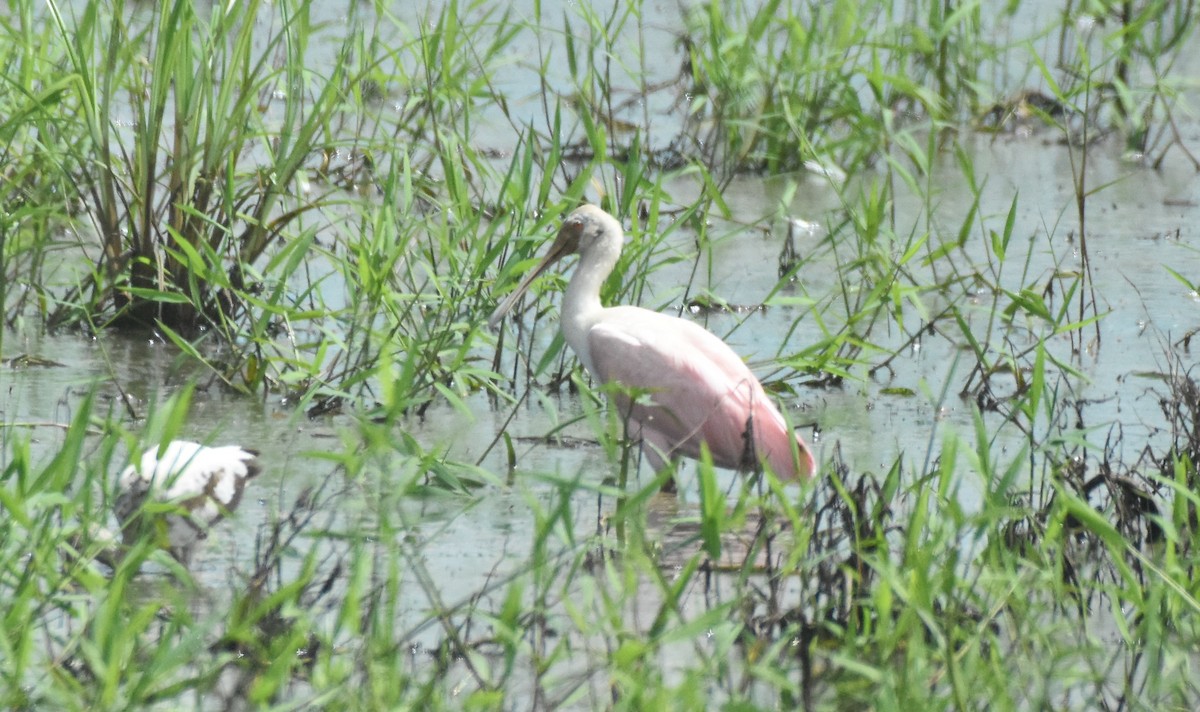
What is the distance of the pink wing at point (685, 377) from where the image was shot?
15.7 feet

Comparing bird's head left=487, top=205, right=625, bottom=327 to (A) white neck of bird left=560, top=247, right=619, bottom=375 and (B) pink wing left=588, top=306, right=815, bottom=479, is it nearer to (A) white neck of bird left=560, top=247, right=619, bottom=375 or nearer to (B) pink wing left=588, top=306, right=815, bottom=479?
(A) white neck of bird left=560, top=247, right=619, bottom=375

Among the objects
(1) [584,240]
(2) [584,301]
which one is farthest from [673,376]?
(1) [584,240]

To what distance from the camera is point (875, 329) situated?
6078mm

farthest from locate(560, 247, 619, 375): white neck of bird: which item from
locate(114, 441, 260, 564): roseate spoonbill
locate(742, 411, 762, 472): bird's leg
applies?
locate(114, 441, 260, 564): roseate spoonbill

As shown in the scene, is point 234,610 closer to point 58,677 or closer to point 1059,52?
point 58,677

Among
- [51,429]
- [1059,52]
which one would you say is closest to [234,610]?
[51,429]

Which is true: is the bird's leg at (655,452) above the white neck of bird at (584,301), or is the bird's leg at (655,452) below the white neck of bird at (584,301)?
below

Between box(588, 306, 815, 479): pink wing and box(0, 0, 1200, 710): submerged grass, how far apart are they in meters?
0.13

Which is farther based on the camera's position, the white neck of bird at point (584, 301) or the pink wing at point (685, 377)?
the white neck of bird at point (584, 301)

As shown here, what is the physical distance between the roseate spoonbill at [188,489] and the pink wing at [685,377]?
0.96m

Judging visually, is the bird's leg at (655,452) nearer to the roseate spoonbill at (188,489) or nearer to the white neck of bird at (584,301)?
the white neck of bird at (584,301)

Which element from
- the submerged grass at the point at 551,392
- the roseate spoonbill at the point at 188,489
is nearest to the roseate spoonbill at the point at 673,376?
the submerged grass at the point at 551,392

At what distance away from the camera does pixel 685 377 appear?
4.83 m

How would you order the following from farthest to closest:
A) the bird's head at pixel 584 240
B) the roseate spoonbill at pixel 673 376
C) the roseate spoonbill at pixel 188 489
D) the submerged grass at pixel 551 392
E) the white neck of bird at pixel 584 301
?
the bird's head at pixel 584 240, the white neck of bird at pixel 584 301, the roseate spoonbill at pixel 673 376, the roseate spoonbill at pixel 188 489, the submerged grass at pixel 551 392
